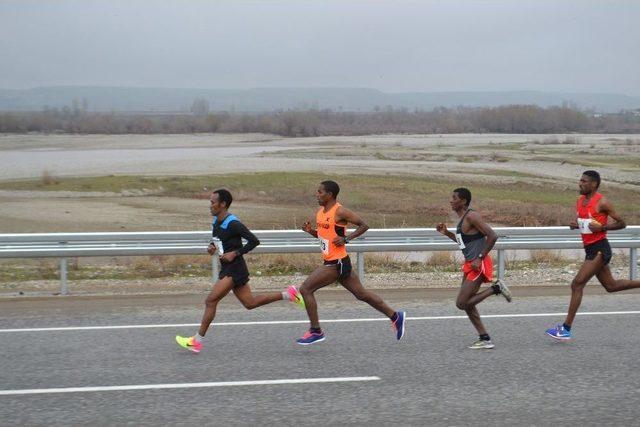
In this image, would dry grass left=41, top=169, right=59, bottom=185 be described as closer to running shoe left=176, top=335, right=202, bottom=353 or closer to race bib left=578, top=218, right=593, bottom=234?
running shoe left=176, top=335, right=202, bottom=353

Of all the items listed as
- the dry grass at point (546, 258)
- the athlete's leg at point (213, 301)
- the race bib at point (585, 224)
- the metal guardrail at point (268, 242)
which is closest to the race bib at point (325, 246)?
the athlete's leg at point (213, 301)

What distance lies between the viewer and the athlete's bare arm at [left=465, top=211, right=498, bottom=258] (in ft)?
30.3

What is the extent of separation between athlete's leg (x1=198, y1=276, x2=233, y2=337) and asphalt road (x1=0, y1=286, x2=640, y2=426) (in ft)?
0.94

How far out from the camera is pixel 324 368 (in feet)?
28.6

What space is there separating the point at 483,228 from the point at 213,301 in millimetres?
2676

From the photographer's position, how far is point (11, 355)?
364 inches

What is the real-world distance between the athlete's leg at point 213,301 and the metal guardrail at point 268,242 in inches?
163

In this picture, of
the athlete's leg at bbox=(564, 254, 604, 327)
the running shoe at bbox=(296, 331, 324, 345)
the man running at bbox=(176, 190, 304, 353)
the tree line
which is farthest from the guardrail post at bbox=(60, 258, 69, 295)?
the tree line

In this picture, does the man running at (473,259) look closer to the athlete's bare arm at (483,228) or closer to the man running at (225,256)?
the athlete's bare arm at (483,228)

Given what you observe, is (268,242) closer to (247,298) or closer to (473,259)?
(247,298)

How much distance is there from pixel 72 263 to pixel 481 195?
22517mm

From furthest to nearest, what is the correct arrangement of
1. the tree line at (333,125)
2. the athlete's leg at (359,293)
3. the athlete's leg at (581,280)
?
the tree line at (333,125) < the athlete's leg at (581,280) < the athlete's leg at (359,293)

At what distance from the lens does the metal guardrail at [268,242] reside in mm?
13500

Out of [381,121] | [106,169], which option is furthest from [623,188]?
[381,121]
